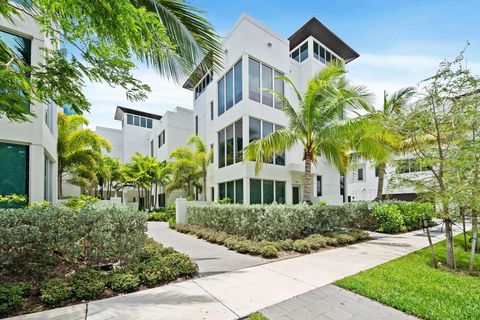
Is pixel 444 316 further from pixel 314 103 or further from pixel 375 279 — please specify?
pixel 314 103

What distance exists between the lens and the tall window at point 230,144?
14.5 m

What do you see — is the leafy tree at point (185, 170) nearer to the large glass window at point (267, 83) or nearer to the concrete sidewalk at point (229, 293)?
the large glass window at point (267, 83)

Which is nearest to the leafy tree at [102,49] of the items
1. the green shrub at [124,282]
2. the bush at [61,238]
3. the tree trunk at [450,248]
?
the bush at [61,238]

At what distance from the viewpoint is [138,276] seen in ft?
17.3

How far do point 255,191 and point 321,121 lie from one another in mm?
5470

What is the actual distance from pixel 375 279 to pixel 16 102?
7421 mm

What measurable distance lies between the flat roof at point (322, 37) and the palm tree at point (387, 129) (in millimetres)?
6770

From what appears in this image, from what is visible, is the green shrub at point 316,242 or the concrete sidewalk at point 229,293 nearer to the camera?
the concrete sidewalk at point 229,293

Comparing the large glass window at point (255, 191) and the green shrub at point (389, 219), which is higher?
the large glass window at point (255, 191)

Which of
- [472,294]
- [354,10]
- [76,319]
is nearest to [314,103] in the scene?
[354,10]

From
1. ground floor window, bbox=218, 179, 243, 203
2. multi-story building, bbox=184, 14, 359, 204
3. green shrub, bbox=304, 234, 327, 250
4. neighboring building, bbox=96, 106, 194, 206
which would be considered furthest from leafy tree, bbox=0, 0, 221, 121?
neighboring building, bbox=96, 106, 194, 206

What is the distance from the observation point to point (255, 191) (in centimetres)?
1402

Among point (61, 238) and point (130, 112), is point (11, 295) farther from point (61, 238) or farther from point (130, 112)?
point (130, 112)

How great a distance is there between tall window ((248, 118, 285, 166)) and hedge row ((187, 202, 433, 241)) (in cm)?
462
